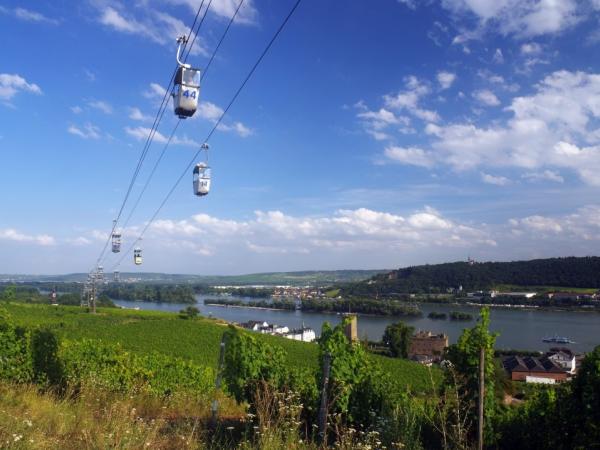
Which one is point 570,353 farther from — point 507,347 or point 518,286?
point 518,286

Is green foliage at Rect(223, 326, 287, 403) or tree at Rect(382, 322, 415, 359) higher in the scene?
green foliage at Rect(223, 326, 287, 403)

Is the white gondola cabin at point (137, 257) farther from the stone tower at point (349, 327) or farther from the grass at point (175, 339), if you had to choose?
the stone tower at point (349, 327)

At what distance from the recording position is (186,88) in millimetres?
5664

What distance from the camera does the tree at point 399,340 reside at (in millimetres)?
35406

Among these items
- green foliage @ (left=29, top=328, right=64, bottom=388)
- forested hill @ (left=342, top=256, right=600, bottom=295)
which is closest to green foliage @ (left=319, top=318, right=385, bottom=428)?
green foliage @ (left=29, top=328, right=64, bottom=388)

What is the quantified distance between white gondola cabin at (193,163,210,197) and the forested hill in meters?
78.4

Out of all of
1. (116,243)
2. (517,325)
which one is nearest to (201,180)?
(116,243)

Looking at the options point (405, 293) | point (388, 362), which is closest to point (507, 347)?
point (388, 362)

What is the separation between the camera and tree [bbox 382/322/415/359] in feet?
116

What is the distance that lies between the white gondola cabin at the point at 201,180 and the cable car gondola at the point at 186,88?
3056 mm

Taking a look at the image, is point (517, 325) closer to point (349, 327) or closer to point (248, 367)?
point (349, 327)

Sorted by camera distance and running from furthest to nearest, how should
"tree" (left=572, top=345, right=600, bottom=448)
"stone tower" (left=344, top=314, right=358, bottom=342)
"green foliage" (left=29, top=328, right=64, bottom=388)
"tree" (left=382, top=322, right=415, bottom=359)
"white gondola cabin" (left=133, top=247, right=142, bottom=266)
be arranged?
"tree" (left=382, top=322, right=415, bottom=359) < "white gondola cabin" (left=133, top=247, right=142, bottom=266) < "green foliage" (left=29, top=328, right=64, bottom=388) < "stone tower" (left=344, top=314, right=358, bottom=342) < "tree" (left=572, top=345, right=600, bottom=448)

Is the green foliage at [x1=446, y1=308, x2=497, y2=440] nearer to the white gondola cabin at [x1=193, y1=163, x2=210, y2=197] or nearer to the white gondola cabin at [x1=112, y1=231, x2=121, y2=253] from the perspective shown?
the white gondola cabin at [x1=193, y1=163, x2=210, y2=197]

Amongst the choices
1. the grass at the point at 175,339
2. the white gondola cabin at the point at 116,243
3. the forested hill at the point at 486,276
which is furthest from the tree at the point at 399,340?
the forested hill at the point at 486,276
